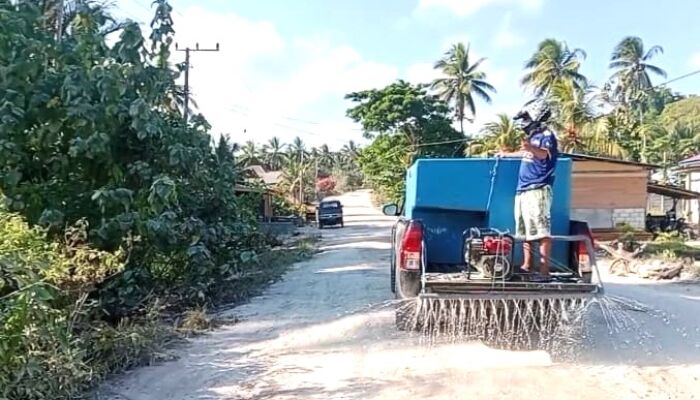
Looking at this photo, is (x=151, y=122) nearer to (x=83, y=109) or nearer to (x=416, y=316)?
(x=83, y=109)

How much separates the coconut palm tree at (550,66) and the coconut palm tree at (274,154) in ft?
128

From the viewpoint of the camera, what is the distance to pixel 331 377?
5914mm

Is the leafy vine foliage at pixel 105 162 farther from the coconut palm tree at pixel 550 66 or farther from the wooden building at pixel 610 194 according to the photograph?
the coconut palm tree at pixel 550 66

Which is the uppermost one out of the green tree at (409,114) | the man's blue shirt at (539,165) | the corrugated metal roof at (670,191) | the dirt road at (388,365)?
the green tree at (409,114)

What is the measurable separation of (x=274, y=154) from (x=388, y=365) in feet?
259

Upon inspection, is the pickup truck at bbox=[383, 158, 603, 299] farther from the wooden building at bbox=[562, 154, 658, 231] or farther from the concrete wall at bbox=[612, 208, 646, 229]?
the concrete wall at bbox=[612, 208, 646, 229]

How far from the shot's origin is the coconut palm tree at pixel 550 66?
45.0 metres

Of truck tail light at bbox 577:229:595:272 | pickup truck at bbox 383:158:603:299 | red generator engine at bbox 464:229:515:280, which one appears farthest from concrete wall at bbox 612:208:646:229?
A: red generator engine at bbox 464:229:515:280

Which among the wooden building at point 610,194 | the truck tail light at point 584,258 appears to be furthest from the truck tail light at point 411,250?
the wooden building at point 610,194

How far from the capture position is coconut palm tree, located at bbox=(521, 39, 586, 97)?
4500 centimetres

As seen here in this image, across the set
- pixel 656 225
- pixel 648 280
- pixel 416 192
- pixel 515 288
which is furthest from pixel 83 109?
pixel 656 225

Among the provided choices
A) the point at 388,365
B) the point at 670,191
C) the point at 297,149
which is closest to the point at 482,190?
the point at 388,365

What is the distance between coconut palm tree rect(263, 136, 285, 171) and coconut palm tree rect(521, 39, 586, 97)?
38924 millimetres

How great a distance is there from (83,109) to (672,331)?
7.39 meters
